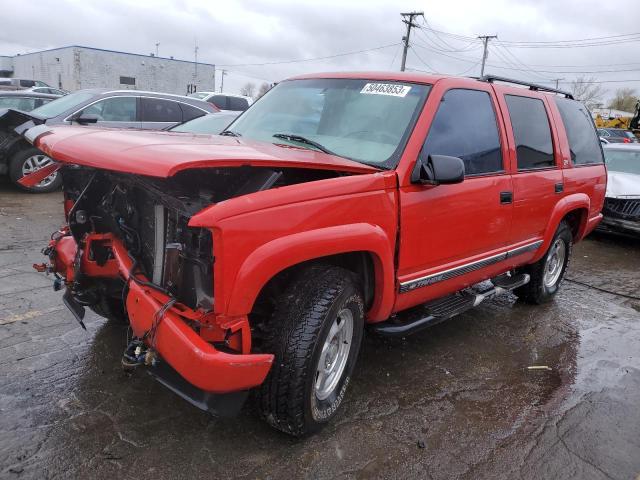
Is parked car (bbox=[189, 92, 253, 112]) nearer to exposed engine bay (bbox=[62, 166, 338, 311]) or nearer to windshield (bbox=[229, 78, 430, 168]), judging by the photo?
windshield (bbox=[229, 78, 430, 168])

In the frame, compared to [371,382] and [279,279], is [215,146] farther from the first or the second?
[371,382]

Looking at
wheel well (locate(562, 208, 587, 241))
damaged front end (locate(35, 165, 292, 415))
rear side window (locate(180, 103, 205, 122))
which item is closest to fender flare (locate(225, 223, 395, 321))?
damaged front end (locate(35, 165, 292, 415))

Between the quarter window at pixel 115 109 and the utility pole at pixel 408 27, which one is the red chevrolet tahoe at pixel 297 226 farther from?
the utility pole at pixel 408 27

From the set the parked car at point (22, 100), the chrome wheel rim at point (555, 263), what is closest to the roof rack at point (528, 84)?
the chrome wheel rim at point (555, 263)

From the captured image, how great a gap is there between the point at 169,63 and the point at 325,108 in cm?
3920

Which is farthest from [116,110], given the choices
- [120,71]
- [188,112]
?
[120,71]

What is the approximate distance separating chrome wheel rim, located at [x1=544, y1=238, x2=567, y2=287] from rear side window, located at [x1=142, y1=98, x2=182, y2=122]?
23.1ft

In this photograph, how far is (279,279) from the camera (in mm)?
2789

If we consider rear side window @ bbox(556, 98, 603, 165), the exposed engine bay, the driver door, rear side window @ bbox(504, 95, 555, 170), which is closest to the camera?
the exposed engine bay

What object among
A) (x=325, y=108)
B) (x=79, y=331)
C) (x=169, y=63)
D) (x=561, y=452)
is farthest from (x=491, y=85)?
(x=169, y=63)

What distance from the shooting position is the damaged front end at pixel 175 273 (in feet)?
7.63

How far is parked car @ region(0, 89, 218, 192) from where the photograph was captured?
27.9 ft

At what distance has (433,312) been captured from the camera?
3676 millimetres

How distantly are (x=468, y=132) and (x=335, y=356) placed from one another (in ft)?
5.84
